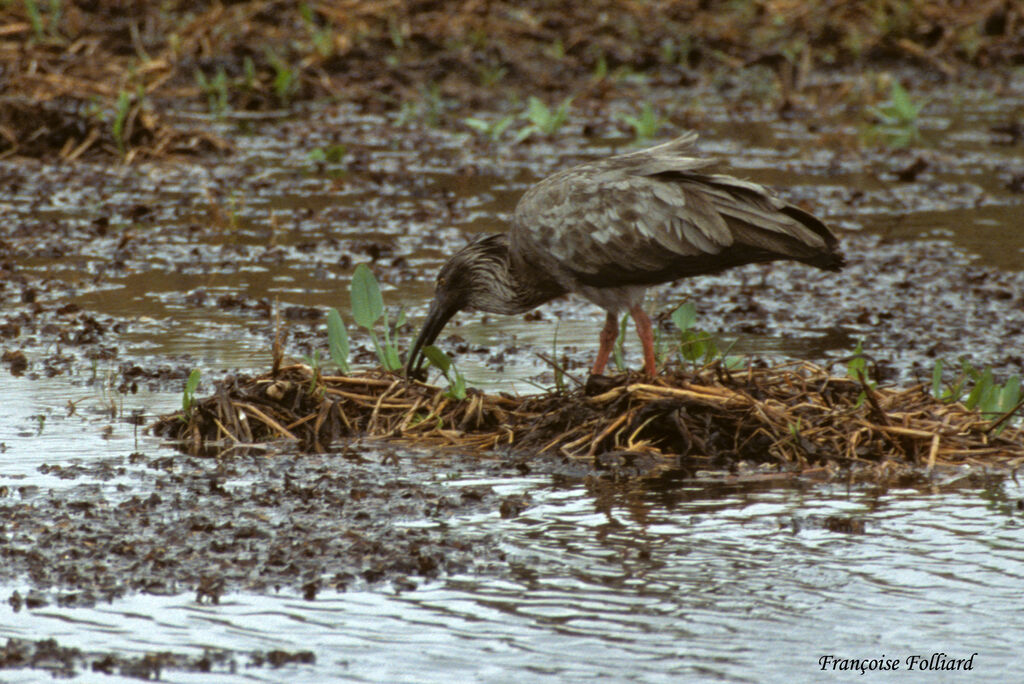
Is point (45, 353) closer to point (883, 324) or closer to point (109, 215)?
point (109, 215)

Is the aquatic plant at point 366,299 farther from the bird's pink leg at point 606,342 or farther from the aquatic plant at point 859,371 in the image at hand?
the aquatic plant at point 859,371

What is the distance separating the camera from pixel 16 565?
482 cm

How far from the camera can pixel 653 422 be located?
6.29 m

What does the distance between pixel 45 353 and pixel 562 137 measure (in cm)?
813

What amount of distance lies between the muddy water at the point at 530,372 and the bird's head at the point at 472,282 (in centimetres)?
40

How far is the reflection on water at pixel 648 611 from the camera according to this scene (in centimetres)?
418

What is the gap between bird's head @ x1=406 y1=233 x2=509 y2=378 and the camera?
24.2 ft

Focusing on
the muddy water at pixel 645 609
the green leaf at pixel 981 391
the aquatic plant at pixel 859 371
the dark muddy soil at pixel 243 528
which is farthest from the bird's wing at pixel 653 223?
the muddy water at pixel 645 609

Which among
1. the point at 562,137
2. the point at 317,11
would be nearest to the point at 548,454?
the point at 562,137

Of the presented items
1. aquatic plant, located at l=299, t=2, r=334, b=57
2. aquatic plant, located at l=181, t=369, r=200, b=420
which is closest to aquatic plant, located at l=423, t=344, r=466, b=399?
aquatic plant, located at l=181, t=369, r=200, b=420

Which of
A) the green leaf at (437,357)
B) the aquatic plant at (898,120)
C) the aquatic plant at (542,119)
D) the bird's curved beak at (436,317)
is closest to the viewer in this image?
the green leaf at (437,357)

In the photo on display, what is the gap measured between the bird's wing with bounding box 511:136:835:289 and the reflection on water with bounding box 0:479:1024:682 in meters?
1.58

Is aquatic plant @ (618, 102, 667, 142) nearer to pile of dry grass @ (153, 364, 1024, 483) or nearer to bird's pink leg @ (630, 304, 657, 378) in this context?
bird's pink leg @ (630, 304, 657, 378)

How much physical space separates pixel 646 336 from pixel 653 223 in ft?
1.95
